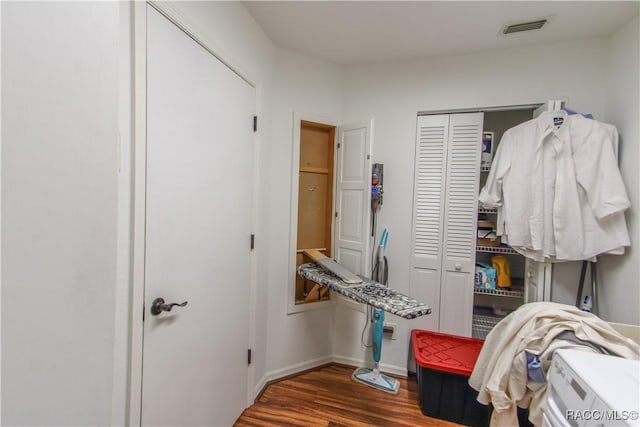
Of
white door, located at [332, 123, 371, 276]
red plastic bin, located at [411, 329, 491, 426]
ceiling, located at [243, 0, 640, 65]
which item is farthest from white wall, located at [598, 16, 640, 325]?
white door, located at [332, 123, 371, 276]

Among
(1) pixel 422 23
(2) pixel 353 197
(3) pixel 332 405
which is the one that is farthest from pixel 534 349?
(1) pixel 422 23

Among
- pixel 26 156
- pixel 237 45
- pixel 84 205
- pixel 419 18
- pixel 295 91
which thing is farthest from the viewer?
pixel 295 91

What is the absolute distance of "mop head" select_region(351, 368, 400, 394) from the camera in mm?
2191

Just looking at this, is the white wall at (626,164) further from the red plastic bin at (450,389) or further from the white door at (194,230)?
the white door at (194,230)

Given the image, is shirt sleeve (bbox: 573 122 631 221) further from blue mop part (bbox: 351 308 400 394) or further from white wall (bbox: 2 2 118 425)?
white wall (bbox: 2 2 118 425)

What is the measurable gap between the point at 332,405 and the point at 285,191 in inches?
64.8

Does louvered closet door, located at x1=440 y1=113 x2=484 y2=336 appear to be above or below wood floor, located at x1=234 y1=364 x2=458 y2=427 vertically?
above

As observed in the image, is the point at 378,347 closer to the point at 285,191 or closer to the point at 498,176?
the point at 285,191

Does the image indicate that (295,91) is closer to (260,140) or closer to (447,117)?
(260,140)

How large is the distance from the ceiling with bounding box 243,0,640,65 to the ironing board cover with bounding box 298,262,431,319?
176cm

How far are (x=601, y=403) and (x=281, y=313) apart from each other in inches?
73.5

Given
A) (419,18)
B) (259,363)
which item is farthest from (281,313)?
(419,18)

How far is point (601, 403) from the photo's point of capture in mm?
887

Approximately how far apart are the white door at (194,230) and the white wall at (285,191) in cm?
38
